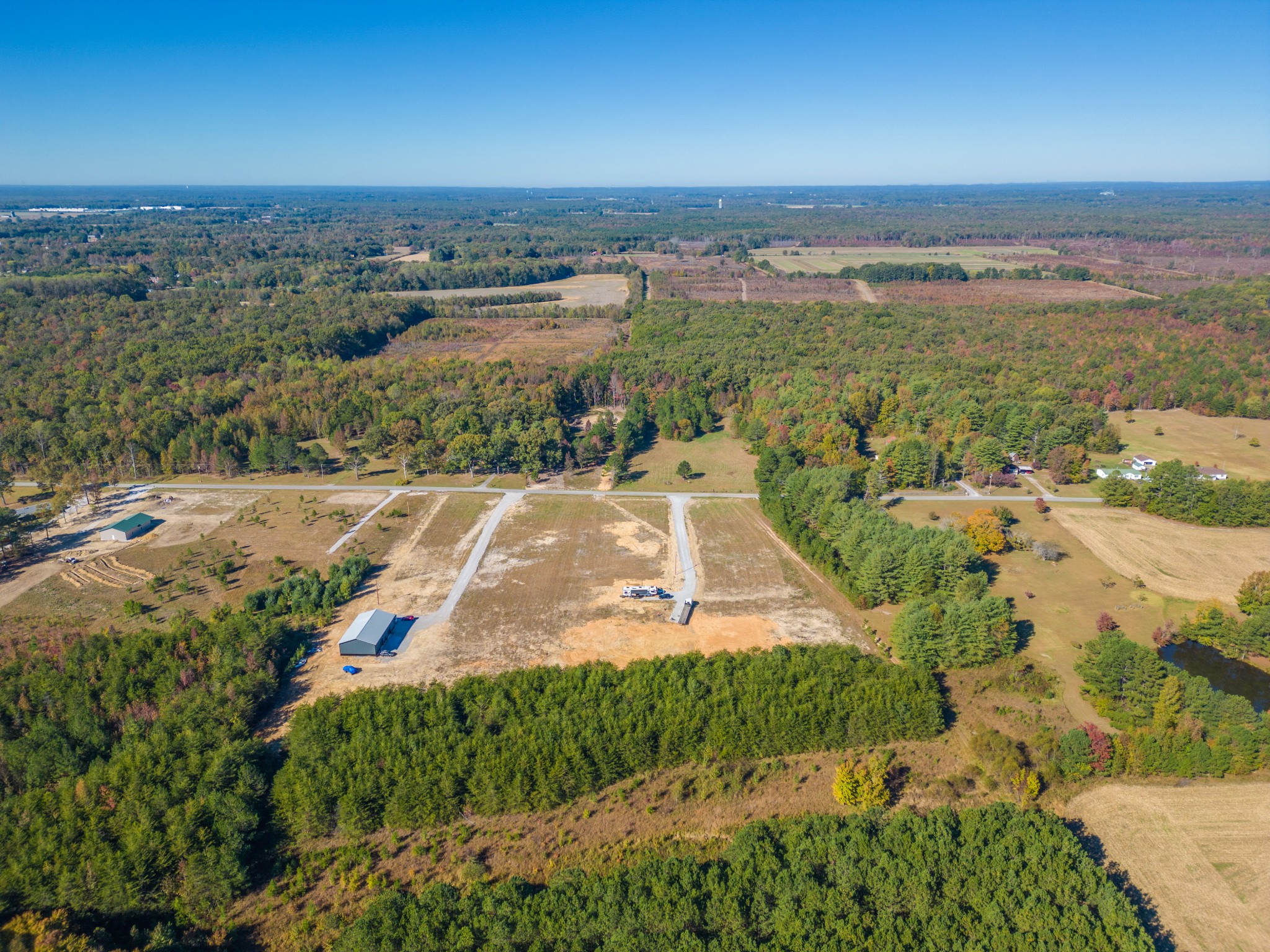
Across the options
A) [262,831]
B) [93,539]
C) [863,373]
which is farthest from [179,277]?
[262,831]

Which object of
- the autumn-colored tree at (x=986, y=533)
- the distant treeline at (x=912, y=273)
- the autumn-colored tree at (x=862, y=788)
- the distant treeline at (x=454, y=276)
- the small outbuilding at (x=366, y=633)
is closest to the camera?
the autumn-colored tree at (x=862, y=788)

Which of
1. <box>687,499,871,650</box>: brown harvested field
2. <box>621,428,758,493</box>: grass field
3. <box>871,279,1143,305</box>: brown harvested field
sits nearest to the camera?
<box>687,499,871,650</box>: brown harvested field

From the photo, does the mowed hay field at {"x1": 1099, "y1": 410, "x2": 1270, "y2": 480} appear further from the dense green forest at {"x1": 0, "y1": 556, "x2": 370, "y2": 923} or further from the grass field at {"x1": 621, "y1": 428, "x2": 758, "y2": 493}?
the dense green forest at {"x1": 0, "y1": 556, "x2": 370, "y2": 923}

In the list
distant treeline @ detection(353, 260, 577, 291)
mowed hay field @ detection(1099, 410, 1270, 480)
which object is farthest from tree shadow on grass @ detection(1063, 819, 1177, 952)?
distant treeline @ detection(353, 260, 577, 291)

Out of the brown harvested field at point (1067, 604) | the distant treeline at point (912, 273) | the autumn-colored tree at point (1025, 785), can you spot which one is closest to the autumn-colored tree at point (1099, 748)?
the autumn-colored tree at point (1025, 785)

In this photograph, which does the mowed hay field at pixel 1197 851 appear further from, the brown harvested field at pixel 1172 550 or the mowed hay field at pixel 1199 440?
the mowed hay field at pixel 1199 440

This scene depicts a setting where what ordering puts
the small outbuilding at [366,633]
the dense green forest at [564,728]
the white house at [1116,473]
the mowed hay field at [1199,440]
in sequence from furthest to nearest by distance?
the mowed hay field at [1199,440], the white house at [1116,473], the small outbuilding at [366,633], the dense green forest at [564,728]
